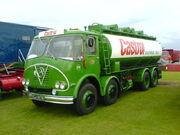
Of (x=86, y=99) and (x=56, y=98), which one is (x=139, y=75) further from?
(x=56, y=98)

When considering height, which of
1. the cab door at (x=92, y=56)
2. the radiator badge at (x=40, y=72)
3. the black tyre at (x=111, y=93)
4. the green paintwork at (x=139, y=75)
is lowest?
the black tyre at (x=111, y=93)

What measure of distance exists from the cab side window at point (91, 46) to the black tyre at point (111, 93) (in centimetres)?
143

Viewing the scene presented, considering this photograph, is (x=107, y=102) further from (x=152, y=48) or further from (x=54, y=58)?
(x=152, y=48)

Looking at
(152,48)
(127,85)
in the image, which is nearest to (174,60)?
(152,48)

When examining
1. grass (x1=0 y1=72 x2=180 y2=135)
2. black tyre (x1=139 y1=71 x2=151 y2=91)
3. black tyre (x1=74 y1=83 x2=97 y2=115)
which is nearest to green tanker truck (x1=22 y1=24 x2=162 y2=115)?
black tyre (x1=74 y1=83 x2=97 y2=115)

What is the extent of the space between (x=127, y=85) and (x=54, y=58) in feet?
14.4

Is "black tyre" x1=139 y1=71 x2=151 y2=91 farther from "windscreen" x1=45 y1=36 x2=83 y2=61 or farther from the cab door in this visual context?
"windscreen" x1=45 y1=36 x2=83 y2=61

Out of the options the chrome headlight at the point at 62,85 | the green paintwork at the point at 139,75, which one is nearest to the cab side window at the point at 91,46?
the chrome headlight at the point at 62,85

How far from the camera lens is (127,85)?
8.87 m

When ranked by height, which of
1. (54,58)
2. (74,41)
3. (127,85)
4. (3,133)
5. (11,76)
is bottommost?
(3,133)

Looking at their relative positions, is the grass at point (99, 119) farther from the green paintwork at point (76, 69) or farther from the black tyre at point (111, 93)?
the green paintwork at point (76, 69)

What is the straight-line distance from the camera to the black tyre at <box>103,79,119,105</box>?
22.6 ft

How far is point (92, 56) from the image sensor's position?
6.38 meters

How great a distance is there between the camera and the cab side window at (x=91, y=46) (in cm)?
619
